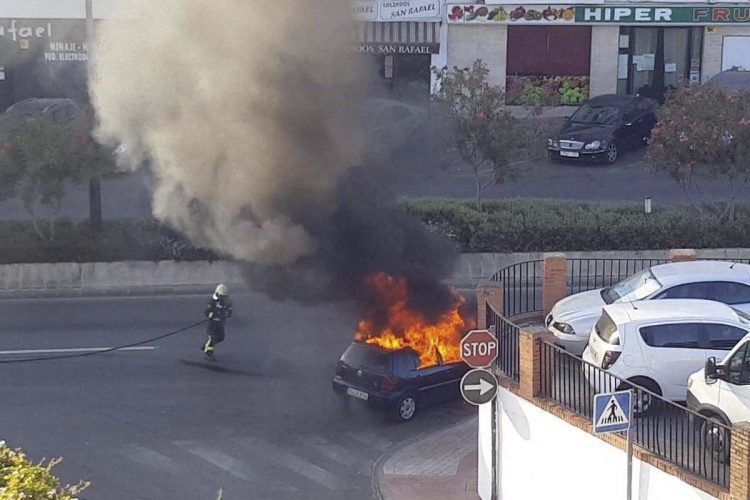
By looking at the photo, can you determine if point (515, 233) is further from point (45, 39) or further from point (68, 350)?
point (45, 39)

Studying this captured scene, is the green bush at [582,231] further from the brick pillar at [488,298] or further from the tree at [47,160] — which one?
the brick pillar at [488,298]

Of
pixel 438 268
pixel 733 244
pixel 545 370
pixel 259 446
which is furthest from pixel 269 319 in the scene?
pixel 733 244

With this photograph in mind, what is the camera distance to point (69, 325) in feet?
61.6

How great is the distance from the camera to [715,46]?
111ft

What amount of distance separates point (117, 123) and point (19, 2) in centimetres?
1658

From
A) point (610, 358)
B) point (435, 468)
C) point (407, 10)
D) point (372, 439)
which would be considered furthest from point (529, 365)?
point (407, 10)

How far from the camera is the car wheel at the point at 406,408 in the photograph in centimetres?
1492

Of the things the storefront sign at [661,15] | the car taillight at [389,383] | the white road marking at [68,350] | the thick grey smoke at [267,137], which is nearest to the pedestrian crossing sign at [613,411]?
the car taillight at [389,383]

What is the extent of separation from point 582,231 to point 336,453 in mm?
9583

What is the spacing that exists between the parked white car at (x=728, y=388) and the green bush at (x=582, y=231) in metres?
11.2

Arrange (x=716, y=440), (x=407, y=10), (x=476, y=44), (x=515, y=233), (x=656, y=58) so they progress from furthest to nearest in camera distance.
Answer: (x=656, y=58)
(x=476, y=44)
(x=407, y=10)
(x=515, y=233)
(x=716, y=440)

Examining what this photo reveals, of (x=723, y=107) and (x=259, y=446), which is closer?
(x=259, y=446)

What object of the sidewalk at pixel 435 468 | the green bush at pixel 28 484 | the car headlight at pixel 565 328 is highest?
the green bush at pixel 28 484

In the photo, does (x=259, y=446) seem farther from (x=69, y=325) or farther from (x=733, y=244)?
(x=733, y=244)
